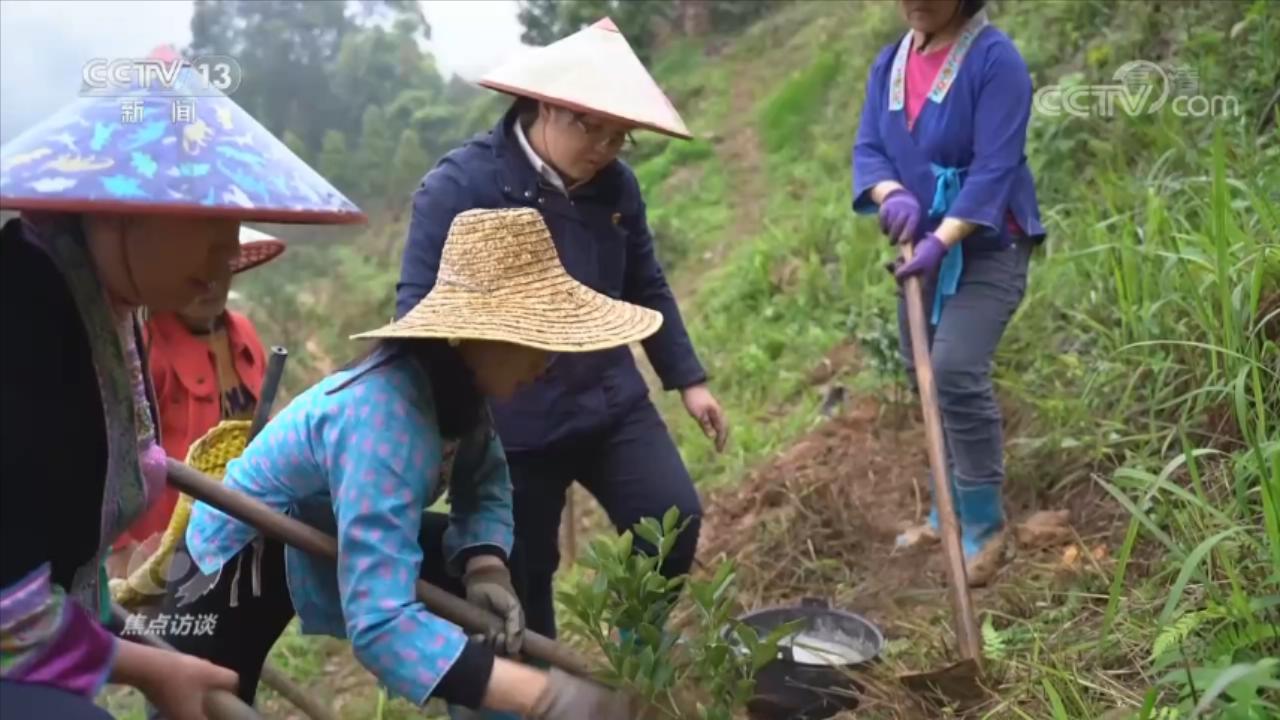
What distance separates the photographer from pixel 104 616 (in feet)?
5.35

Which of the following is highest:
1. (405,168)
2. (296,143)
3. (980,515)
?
(980,515)

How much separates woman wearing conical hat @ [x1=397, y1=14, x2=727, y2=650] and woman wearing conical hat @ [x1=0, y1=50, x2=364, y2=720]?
41.5 inches

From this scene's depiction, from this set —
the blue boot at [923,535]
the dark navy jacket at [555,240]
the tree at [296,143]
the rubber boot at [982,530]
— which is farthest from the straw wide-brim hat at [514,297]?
the tree at [296,143]

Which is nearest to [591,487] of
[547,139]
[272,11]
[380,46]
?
[547,139]

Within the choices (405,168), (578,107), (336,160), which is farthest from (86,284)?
(405,168)

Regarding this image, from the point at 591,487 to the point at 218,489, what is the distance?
3.50 feet

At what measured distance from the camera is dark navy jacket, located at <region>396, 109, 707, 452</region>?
94.6 inches

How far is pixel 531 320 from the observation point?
Result: 1800mm

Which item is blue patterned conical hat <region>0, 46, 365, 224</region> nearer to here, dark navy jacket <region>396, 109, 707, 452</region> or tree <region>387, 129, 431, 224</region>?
dark navy jacket <region>396, 109, 707, 452</region>

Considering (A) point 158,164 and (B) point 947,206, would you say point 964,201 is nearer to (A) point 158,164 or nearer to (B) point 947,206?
(B) point 947,206

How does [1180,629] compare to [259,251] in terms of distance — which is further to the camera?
[259,251]

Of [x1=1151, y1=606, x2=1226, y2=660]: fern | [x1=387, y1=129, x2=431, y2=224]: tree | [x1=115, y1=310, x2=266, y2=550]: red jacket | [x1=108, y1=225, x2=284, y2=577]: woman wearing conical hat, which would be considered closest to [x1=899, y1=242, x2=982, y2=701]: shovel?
[x1=1151, y1=606, x2=1226, y2=660]: fern

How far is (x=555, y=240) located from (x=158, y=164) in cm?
132

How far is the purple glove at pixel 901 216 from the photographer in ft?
9.14
